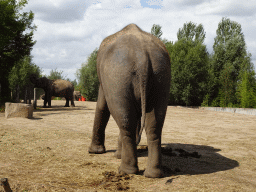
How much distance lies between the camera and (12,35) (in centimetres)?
1631

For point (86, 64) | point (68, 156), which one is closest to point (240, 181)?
point (68, 156)

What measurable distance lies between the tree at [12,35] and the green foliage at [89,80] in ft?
40.1

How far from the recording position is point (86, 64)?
34312 mm

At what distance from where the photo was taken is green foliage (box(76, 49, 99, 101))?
32156 millimetres

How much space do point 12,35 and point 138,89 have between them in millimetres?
15837

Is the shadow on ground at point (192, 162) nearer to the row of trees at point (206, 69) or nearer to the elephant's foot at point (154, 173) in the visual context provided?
the elephant's foot at point (154, 173)

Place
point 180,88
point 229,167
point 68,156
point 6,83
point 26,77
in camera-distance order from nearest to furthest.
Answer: point 229,167, point 68,156, point 6,83, point 26,77, point 180,88

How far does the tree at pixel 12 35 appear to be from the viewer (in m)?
15.4

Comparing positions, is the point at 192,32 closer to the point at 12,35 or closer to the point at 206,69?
the point at 206,69

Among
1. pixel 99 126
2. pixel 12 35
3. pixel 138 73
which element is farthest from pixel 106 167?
pixel 12 35

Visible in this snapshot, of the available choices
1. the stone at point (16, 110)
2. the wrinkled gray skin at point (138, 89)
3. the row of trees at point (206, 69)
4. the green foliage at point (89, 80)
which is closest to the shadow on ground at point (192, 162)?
the wrinkled gray skin at point (138, 89)

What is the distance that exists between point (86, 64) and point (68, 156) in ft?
101

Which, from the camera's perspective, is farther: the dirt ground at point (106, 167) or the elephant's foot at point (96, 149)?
the elephant's foot at point (96, 149)

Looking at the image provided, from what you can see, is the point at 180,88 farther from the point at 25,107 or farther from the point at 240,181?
the point at 240,181
